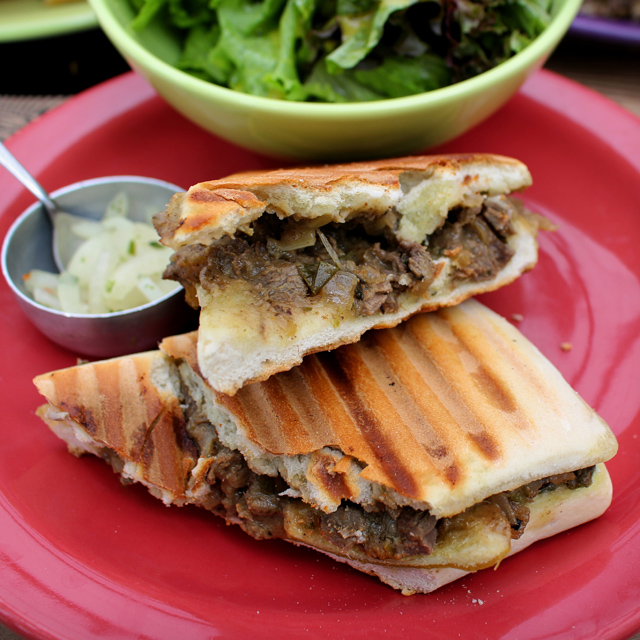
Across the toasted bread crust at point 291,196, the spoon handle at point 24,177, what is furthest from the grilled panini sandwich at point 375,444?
the spoon handle at point 24,177

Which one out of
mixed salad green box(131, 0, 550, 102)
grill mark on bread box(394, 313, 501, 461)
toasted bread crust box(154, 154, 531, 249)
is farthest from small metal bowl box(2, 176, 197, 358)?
grill mark on bread box(394, 313, 501, 461)

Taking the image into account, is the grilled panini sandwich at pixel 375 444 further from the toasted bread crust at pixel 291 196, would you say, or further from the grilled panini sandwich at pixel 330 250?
the toasted bread crust at pixel 291 196

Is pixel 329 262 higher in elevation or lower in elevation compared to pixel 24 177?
lower

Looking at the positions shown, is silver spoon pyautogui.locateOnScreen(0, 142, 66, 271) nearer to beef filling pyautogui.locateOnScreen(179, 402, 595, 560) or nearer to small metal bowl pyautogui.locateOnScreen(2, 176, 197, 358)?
small metal bowl pyautogui.locateOnScreen(2, 176, 197, 358)

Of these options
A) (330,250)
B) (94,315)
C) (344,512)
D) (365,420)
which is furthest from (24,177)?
(344,512)

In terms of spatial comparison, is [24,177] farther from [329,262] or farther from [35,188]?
[329,262]
